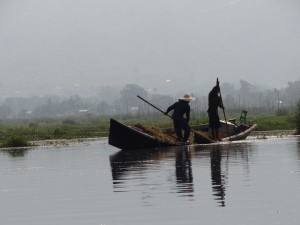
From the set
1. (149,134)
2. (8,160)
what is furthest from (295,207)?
(149,134)

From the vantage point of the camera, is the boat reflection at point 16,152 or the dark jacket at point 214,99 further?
the dark jacket at point 214,99

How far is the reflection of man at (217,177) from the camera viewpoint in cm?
1374

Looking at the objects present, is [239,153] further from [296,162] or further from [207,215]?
[207,215]

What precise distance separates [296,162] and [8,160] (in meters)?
9.63

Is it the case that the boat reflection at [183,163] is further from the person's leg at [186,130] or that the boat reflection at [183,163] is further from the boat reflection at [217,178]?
the person's leg at [186,130]

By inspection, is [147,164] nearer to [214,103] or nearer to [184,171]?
[184,171]

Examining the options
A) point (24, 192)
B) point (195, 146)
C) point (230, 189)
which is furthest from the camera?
point (195, 146)

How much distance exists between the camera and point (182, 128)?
29203 millimetres

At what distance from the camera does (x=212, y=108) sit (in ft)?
100

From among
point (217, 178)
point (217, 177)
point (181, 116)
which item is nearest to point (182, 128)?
point (181, 116)

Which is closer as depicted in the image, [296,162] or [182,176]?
[182,176]

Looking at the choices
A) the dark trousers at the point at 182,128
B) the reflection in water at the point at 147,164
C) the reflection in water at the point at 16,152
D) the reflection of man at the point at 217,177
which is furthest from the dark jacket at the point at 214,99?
the reflection of man at the point at 217,177

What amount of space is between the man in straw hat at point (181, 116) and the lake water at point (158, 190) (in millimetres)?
4485

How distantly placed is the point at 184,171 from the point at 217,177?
1833 millimetres
